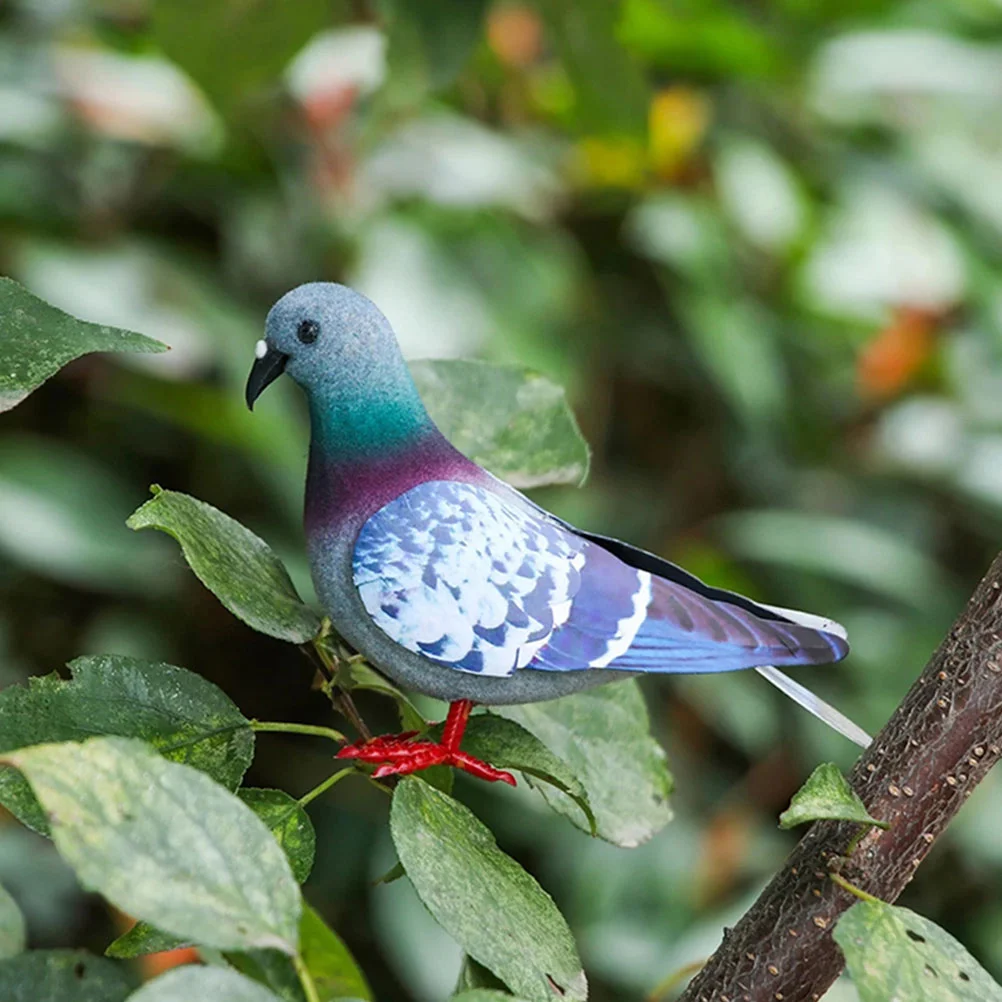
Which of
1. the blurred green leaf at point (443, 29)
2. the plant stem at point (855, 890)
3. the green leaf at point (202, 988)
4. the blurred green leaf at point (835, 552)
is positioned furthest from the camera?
the blurred green leaf at point (835, 552)

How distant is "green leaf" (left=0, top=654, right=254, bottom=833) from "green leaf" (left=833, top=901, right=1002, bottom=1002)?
0.20 meters

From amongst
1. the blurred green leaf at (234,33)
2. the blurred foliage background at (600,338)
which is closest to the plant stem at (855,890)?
the blurred green leaf at (234,33)

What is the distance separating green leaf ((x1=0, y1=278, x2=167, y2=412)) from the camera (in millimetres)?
396

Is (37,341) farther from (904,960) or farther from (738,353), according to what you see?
(738,353)

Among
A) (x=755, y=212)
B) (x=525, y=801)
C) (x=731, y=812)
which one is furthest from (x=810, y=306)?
(x=525, y=801)

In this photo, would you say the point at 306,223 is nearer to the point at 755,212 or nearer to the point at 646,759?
the point at 755,212

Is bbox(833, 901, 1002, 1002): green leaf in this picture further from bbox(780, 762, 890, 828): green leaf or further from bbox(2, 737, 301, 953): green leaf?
bbox(2, 737, 301, 953): green leaf

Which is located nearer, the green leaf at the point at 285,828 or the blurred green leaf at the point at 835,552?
the green leaf at the point at 285,828

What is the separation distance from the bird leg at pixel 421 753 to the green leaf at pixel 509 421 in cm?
12

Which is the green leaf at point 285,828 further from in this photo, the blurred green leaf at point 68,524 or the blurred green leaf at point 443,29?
the blurred green leaf at point 68,524

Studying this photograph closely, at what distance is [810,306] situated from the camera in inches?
69.9

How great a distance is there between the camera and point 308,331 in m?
0.51

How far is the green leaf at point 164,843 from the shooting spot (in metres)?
0.31

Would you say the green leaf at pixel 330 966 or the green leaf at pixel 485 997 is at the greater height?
the green leaf at pixel 485 997
